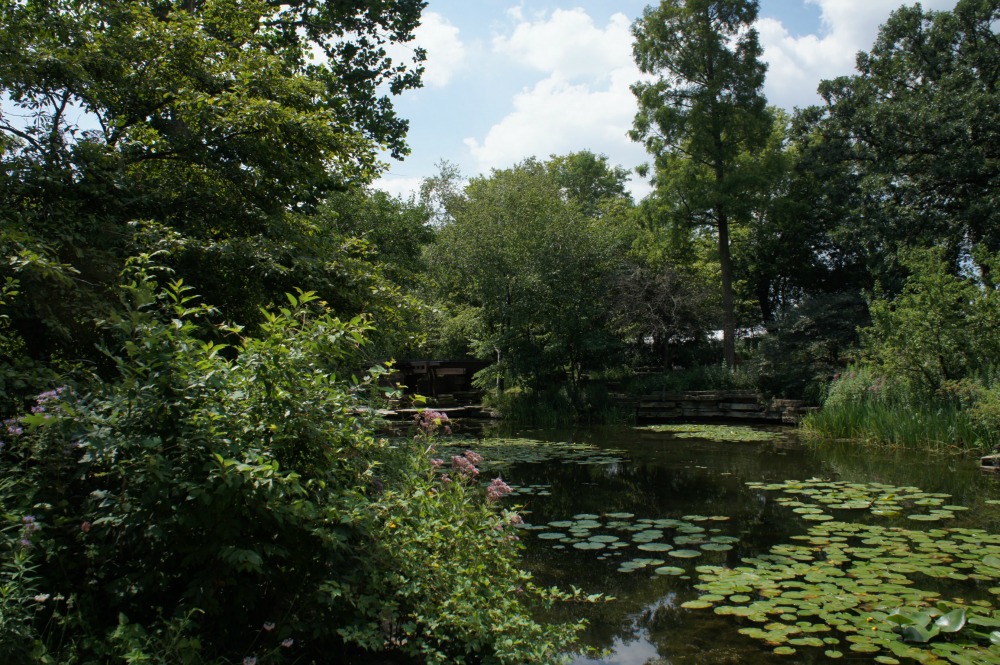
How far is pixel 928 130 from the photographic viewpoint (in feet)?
56.4

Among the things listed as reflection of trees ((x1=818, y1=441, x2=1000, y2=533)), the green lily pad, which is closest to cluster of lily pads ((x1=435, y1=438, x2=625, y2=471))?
reflection of trees ((x1=818, y1=441, x2=1000, y2=533))

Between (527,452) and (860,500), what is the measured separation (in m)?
5.37

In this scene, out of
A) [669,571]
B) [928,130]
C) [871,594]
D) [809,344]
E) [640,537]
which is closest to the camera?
[871,594]

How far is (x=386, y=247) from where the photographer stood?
16688mm

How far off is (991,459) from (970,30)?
51.4 ft

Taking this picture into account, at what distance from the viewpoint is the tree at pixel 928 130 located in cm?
1644

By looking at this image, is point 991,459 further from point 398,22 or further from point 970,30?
point 970,30

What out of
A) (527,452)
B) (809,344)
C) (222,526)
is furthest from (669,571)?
(809,344)

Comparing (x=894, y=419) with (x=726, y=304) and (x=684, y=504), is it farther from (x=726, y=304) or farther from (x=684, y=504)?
(x=726, y=304)

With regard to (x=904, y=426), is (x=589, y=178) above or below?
above

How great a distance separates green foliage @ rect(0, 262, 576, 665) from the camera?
7.29 ft

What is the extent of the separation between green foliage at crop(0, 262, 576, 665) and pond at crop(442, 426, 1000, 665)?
4.89ft

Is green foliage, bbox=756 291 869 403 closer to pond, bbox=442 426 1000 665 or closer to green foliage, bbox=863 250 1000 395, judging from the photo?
green foliage, bbox=863 250 1000 395

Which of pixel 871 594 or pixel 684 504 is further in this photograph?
pixel 684 504
